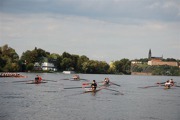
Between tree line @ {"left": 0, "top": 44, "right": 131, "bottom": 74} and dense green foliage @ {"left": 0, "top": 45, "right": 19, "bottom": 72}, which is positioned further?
tree line @ {"left": 0, "top": 44, "right": 131, "bottom": 74}

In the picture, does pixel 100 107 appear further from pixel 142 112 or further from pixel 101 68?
pixel 101 68

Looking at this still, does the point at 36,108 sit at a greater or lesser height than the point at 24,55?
lesser

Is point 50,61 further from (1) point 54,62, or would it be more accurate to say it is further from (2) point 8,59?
(2) point 8,59

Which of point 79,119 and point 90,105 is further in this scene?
point 90,105

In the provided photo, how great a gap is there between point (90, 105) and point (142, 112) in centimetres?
520

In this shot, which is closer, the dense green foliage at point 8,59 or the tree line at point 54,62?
the dense green foliage at point 8,59

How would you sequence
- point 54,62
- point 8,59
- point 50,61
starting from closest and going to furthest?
point 8,59 → point 50,61 → point 54,62

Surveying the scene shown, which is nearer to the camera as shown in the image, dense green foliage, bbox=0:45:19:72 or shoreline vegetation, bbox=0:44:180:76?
dense green foliage, bbox=0:45:19:72

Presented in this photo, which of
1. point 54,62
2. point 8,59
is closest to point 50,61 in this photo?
point 54,62

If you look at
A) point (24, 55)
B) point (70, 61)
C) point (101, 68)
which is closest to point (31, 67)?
point (24, 55)

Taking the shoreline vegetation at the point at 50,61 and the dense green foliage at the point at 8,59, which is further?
the shoreline vegetation at the point at 50,61

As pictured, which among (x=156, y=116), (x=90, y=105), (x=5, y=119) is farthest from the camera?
(x=90, y=105)

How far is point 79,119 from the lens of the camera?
23188mm

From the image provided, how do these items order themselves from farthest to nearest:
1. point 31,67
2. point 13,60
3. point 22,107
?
point 31,67 < point 13,60 < point 22,107
